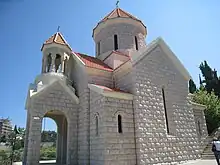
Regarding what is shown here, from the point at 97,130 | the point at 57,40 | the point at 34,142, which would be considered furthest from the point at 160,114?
the point at 57,40

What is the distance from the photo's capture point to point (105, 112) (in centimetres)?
942

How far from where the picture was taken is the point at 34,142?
997cm

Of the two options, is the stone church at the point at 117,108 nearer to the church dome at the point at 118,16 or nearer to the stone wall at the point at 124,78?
the stone wall at the point at 124,78

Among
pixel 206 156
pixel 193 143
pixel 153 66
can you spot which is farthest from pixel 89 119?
pixel 206 156

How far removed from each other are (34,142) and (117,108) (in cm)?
492

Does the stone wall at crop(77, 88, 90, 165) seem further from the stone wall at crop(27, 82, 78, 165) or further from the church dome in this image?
the church dome

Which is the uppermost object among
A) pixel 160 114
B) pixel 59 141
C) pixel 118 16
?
pixel 118 16

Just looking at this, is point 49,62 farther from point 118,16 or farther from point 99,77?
point 118,16

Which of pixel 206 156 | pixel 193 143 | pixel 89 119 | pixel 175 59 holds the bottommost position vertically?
pixel 206 156

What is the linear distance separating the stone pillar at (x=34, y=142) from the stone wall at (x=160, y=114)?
17.9 feet

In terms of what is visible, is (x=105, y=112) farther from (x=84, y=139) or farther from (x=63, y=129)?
(x=63, y=129)

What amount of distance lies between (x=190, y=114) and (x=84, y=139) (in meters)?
7.49

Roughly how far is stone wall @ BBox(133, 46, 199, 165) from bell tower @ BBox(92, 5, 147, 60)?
3878 millimetres

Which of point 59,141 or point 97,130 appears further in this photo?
point 59,141
